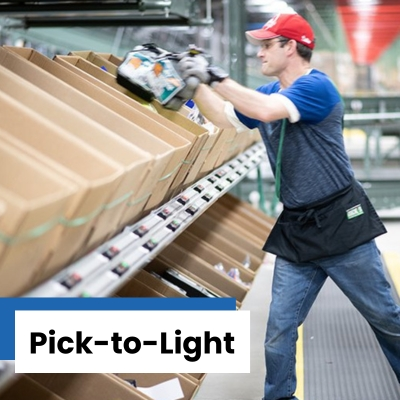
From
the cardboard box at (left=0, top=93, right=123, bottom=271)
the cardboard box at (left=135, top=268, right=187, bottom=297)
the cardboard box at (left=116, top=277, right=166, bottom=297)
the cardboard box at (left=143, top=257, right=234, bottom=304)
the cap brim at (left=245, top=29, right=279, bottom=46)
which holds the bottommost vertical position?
the cardboard box at (left=143, top=257, right=234, bottom=304)

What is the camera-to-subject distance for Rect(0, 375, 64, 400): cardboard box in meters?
2.91

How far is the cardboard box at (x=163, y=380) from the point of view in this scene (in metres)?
3.70

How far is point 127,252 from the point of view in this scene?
2639 millimetres

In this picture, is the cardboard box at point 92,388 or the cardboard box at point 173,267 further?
the cardboard box at point 173,267

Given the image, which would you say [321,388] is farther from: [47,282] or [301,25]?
[47,282]

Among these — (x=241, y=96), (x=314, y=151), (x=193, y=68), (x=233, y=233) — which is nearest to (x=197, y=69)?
(x=193, y=68)

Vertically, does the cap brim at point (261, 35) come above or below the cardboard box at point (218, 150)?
above

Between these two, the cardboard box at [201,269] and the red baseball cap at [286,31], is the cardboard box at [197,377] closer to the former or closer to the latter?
the cardboard box at [201,269]

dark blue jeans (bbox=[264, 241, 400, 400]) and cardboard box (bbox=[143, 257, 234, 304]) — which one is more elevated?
dark blue jeans (bbox=[264, 241, 400, 400])

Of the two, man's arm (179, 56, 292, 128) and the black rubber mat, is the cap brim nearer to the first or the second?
man's arm (179, 56, 292, 128)

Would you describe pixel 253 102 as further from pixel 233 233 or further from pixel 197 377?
pixel 233 233

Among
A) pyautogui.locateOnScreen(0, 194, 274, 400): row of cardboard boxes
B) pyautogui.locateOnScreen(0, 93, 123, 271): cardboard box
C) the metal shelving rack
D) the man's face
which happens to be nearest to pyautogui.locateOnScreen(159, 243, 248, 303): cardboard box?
pyautogui.locateOnScreen(0, 194, 274, 400): row of cardboard boxes

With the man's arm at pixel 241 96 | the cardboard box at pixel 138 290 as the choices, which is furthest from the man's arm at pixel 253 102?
the cardboard box at pixel 138 290

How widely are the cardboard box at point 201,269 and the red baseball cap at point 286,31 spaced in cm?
183
